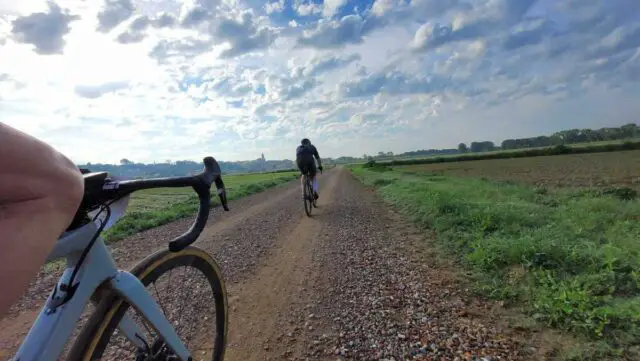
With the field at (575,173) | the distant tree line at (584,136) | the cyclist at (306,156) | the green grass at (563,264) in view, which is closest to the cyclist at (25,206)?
the green grass at (563,264)

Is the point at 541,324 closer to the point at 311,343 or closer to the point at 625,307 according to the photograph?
the point at 625,307

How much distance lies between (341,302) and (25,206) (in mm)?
4098

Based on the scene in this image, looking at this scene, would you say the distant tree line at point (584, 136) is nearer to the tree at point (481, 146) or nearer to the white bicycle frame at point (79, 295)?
the tree at point (481, 146)

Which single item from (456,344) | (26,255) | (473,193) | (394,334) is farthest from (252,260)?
(473,193)

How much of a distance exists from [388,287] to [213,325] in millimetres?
2799

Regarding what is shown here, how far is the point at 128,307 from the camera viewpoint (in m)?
1.98

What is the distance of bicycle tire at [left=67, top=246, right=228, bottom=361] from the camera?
5.57ft

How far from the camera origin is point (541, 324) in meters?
3.65

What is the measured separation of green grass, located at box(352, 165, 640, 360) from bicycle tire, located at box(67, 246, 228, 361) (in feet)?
10.0

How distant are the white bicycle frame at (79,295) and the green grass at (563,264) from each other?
3.51 metres

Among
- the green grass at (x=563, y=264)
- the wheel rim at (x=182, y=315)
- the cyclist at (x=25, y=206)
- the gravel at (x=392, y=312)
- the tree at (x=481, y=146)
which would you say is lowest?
the gravel at (x=392, y=312)

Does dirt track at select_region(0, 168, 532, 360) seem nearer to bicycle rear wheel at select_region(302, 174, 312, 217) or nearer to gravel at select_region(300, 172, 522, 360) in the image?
gravel at select_region(300, 172, 522, 360)

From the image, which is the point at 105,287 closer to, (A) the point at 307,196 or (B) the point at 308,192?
(A) the point at 307,196

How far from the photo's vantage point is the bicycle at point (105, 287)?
1.63 m
